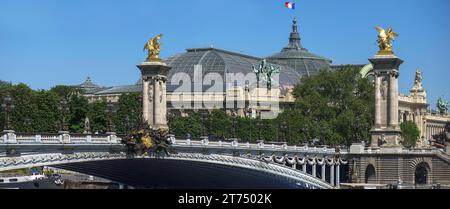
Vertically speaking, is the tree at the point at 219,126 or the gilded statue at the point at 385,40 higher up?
the gilded statue at the point at 385,40

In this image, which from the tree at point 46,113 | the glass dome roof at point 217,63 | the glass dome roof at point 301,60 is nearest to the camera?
the tree at point 46,113

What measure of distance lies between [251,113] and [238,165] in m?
57.1

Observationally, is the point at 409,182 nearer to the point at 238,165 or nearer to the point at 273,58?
the point at 238,165

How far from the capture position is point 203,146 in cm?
5184

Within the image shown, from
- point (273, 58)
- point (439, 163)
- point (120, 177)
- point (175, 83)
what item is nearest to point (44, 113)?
point (120, 177)

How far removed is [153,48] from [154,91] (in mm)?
3535

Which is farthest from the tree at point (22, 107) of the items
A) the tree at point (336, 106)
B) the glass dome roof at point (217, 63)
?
the glass dome roof at point (217, 63)

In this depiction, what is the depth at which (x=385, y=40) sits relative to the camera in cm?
7175

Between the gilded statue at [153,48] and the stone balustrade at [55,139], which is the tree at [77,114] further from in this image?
the stone balustrade at [55,139]

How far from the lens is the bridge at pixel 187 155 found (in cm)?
3666

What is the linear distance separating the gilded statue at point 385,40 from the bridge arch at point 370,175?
27.1 ft

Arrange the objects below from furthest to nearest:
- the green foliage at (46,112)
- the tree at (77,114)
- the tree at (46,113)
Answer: the tree at (77,114)
the tree at (46,113)
the green foliage at (46,112)

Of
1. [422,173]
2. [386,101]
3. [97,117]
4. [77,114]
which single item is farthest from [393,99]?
[77,114]
